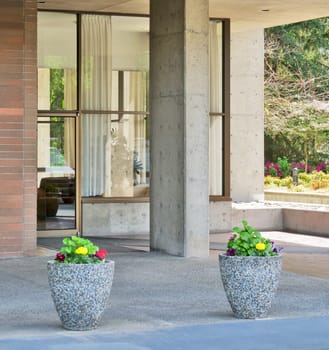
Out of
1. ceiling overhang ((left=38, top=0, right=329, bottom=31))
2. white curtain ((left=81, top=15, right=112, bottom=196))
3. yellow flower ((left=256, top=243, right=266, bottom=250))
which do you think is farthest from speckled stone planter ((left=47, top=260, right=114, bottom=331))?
→ white curtain ((left=81, top=15, right=112, bottom=196))

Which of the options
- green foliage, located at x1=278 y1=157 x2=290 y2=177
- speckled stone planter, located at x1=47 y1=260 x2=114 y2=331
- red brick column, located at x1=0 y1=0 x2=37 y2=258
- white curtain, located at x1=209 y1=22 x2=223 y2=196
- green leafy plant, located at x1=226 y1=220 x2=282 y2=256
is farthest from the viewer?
green foliage, located at x1=278 y1=157 x2=290 y2=177

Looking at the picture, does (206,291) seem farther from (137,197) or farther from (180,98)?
(137,197)

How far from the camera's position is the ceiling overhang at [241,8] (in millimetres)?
20844

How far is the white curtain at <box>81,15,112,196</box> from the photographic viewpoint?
866 inches

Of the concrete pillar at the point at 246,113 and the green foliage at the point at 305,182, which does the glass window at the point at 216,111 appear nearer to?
the concrete pillar at the point at 246,113

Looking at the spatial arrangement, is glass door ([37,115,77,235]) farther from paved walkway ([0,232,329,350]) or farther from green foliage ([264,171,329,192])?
green foliage ([264,171,329,192])

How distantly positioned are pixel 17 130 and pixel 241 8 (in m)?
6.59

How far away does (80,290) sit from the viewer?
983 centimetres

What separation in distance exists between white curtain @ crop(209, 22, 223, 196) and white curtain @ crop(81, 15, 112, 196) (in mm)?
2522

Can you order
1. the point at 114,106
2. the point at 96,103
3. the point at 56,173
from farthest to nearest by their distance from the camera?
1. the point at 114,106
2. the point at 96,103
3. the point at 56,173

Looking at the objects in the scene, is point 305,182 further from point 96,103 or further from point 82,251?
point 82,251

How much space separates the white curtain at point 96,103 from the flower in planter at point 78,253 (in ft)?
39.0

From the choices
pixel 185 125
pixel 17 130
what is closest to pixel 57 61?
pixel 17 130

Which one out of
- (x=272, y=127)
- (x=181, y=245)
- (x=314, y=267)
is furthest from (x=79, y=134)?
(x=272, y=127)
